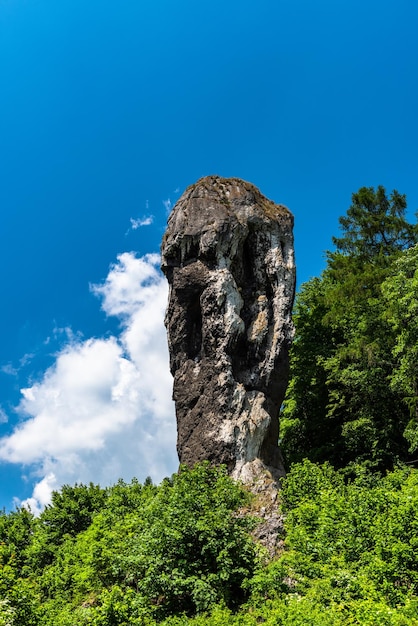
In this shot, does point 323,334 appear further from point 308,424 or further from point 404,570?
point 404,570

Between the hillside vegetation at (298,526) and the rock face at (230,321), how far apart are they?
130 centimetres

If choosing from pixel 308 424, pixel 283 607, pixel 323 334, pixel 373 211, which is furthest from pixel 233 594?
pixel 373 211

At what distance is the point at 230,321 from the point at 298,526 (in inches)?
299

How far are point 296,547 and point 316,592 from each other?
7.17 ft

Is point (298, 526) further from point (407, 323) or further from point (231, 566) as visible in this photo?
point (407, 323)

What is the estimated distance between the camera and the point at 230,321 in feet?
60.4

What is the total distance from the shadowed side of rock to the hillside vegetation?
1.38 m

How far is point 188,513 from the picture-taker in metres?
12.4

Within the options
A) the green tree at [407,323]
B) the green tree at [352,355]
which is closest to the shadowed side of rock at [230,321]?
the green tree at [407,323]

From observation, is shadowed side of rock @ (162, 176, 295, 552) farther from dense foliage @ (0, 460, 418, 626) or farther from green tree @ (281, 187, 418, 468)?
green tree @ (281, 187, 418, 468)

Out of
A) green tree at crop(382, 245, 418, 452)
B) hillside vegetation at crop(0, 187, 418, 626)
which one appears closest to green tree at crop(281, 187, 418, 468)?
hillside vegetation at crop(0, 187, 418, 626)

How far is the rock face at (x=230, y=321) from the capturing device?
57.2ft

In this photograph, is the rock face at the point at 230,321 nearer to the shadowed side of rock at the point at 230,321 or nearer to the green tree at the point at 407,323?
the shadowed side of rock at the point at 230,321

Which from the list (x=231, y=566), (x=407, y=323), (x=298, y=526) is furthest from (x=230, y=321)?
(x=231, y=566)
